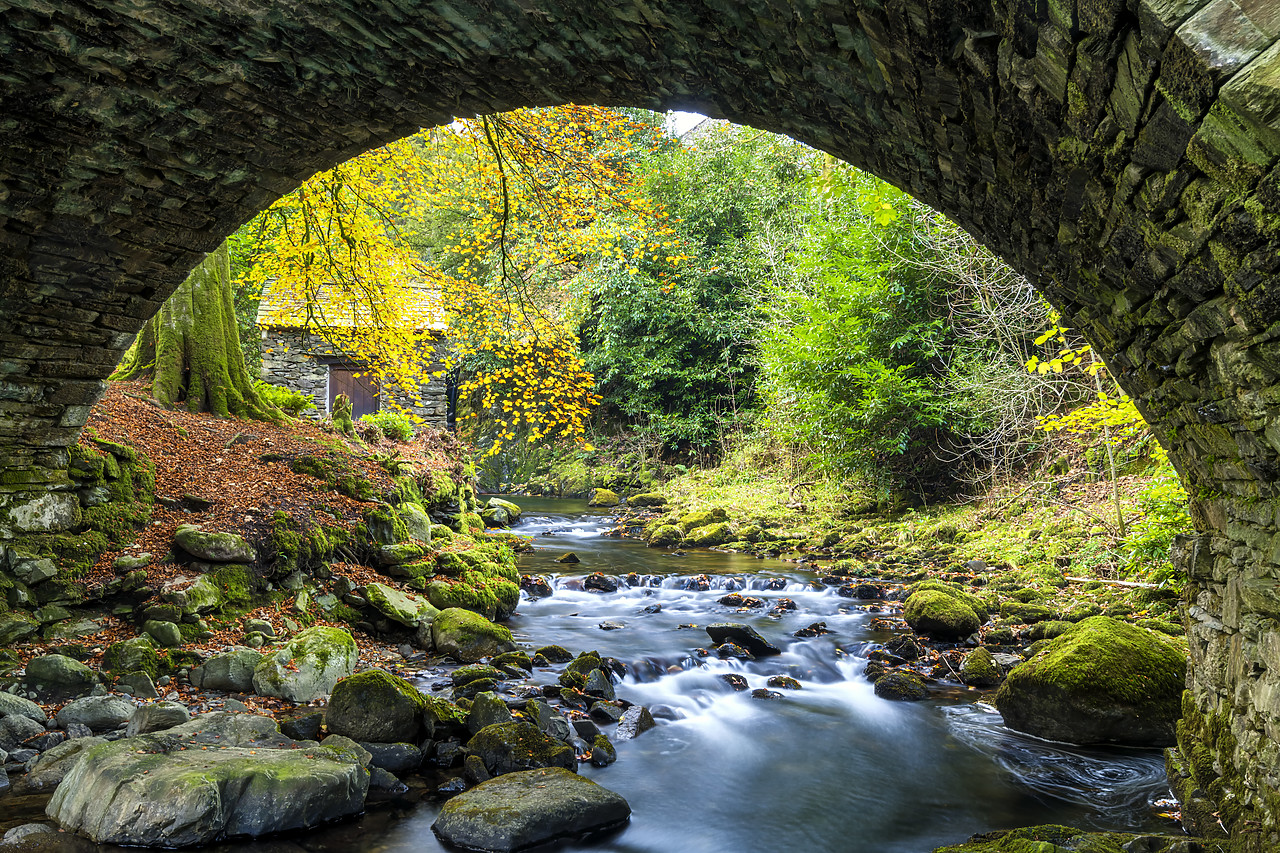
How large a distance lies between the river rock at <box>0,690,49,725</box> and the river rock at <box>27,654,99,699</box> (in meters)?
0.27

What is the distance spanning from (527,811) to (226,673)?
292cm

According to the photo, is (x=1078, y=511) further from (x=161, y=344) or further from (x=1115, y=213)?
(x=161, y=344)

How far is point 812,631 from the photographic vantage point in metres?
8.33

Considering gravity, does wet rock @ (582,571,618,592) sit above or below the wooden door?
below

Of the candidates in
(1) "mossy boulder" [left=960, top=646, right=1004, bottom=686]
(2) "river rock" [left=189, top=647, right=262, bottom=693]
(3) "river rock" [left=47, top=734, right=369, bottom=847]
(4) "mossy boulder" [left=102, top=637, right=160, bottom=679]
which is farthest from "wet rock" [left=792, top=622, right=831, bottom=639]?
(4) "mossy boulder" [left=102, top=637, right=160, bottom=679]

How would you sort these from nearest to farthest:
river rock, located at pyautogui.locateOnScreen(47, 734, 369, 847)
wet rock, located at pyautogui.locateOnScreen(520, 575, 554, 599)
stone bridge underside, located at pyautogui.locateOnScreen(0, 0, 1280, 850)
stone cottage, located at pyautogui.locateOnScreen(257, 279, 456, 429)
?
stone bridge underside, located at pyautogui.locateOnScreen(0, 0, 1280, 850)
river rock, located at pyautogui.locateOnScreen(47, 734, 369, 847)
wet rock, located at pyautogui.locateOnScreen(520, 575, 554, 599)
stone cottage, located at pyautogui.locateOnScreen(257, 279, 456, 429)

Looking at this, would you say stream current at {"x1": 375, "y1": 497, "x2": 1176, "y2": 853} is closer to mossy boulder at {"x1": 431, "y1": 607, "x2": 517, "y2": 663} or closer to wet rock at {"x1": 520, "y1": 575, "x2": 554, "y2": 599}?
mossy boulder at {"x1": 431, "y1": 607, "x2": 517, "y2": 663}

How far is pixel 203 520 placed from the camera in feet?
22.6

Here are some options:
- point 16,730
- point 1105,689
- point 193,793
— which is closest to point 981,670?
point 1105,689

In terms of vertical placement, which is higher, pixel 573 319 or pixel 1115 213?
pixel 573 319

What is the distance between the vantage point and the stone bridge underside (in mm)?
1747

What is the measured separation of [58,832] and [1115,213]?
17.2 feet

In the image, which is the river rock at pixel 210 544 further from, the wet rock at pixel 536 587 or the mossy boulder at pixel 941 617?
the mossy boulder at pixel 941 617

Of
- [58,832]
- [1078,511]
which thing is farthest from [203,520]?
[1078,511]
